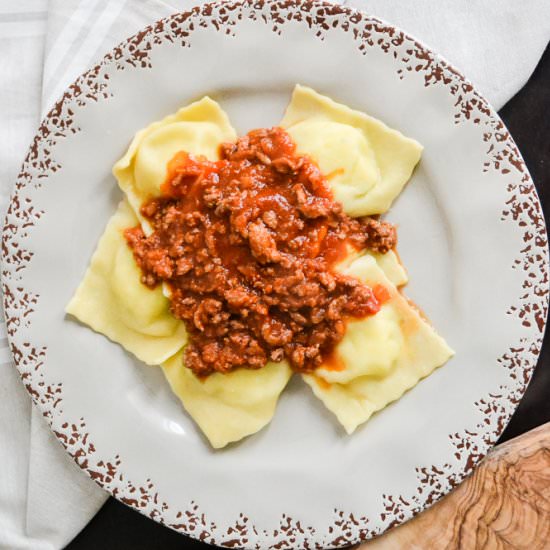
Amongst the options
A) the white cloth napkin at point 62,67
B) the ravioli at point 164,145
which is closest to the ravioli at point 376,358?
the ravioli at point 164,145

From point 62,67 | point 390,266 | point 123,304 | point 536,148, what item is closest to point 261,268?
point 390,266

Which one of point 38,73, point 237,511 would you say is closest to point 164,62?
point 38,73

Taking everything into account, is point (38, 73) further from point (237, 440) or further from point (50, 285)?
point (237, 440)

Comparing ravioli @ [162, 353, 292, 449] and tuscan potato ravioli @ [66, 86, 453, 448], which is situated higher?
tuscan potato ravioli @ [66, 86, 453, 448]

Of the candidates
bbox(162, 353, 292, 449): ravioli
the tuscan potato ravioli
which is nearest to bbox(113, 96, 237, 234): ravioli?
the tuscan potato ravioli

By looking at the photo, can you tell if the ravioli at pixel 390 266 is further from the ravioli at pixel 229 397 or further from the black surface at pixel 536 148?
the black surface at pixel 536 148

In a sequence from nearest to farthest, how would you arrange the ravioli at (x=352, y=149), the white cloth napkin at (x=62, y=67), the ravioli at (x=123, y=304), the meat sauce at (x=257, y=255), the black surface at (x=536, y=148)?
the meat sauce at (x=257, y=255) < the ravioli at (x=352, y=149) < the ravioli at (x=123, y=304) < the white cloth napkin at (x=62, y=67) < the black surface at (x=536, y=148)

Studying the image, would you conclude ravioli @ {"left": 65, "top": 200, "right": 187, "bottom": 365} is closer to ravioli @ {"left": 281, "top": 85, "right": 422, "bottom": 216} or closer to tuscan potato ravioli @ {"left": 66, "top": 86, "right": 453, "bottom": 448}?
tuscan potato ravioli @ {"left": 66, "top": 86, "right": 453, "bottom": 448}
